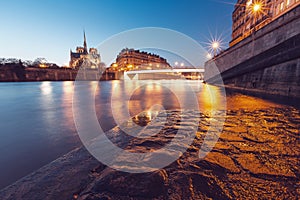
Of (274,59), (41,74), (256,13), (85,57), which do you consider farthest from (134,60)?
(274,59)

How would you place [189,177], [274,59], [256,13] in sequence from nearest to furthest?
1. [189,177]
2. [274,59]
3. [256,13]

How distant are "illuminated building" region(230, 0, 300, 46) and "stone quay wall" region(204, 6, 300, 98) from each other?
3099 mm

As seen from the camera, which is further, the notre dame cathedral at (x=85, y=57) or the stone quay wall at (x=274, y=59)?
the notre dame cathedral at (x=85, y=57)

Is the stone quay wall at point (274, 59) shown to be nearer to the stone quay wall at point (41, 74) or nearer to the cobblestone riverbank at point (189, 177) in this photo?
the cobblestone riverbank at point (189, 177)

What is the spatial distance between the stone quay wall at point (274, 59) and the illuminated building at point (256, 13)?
3.10m

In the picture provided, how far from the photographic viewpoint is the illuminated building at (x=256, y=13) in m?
18.0

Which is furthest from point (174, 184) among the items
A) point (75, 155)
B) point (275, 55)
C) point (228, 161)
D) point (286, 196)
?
point (275, 55)

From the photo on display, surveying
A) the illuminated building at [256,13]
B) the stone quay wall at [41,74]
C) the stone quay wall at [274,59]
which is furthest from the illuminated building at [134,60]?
the stone quay wall at [274,59]

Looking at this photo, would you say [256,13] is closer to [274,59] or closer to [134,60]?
[274,59]

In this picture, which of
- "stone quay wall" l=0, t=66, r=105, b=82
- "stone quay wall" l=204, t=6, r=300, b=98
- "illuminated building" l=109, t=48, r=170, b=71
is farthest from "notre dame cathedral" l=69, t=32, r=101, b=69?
"stone quay wall" l=204, t=6, r=300, b=98

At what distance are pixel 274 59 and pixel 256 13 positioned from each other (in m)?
20.6

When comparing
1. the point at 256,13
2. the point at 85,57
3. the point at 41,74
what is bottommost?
the point at 41,74

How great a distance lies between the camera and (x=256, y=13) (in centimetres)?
2364

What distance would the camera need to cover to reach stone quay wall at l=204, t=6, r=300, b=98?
8641 mm
